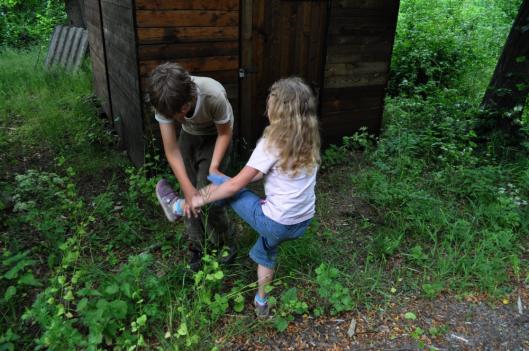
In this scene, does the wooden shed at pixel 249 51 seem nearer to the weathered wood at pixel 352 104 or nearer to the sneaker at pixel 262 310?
the weathered wood at pixel 352 104

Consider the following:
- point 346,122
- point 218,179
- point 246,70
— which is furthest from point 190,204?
point 346,122

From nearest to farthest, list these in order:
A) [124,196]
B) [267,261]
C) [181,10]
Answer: [267,261]
[181,10]
[124,196]

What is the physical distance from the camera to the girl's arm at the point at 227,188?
2289mm

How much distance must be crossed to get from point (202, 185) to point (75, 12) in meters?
8.29

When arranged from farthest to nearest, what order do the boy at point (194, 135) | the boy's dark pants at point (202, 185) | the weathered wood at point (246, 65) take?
the weathered wood at point (246, 65)
the boy's dark pants at point (202, 185)
the boy at point (194, 135)

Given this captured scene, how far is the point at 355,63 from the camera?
210 inches

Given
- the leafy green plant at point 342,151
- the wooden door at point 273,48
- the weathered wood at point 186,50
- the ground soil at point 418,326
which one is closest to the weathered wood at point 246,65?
the wooden door at point 273,48

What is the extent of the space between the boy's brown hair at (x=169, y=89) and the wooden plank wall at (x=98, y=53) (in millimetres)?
3387

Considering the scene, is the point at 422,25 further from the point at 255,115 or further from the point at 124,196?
the point at 124,196

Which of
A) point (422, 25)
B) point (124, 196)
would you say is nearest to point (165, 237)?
point (124, 196)

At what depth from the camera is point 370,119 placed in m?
5.86

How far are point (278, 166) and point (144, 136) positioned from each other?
2.33 m

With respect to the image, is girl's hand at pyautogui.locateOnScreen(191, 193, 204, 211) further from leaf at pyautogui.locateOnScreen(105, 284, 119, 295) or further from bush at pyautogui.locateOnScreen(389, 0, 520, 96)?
bush at pyautogui.locateOnScreen(389, 0, 520, 96)

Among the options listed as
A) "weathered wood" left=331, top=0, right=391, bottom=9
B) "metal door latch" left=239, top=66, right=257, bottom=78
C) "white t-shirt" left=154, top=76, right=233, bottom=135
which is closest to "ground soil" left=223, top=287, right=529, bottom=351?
"white t-shirt" left=154, top=76, right=233, bottom=135
